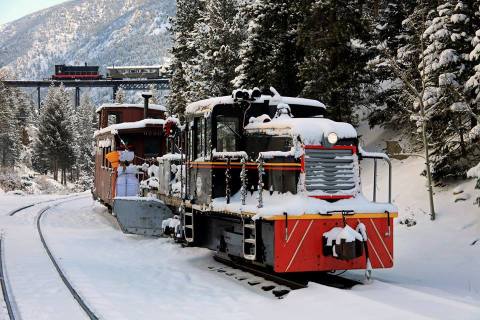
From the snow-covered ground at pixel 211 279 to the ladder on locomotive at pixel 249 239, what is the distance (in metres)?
0.53

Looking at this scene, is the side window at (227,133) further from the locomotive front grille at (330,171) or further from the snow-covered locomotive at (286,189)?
the locomotive front grille at (330,171)

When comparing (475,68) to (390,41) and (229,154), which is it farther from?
(390,41)

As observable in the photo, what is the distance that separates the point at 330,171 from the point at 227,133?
89.1 inches

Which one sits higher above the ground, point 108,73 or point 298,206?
point 108,73

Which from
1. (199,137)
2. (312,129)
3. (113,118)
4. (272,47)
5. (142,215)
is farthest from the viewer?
(113,118)

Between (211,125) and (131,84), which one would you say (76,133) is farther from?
(211,125)

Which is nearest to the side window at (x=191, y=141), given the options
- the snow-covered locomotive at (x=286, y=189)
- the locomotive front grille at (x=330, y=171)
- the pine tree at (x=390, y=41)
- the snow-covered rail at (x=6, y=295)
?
the snow-covered locomotive at (x=286, y=189)

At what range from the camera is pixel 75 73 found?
88.0 metres

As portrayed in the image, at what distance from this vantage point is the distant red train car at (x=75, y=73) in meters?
86.6

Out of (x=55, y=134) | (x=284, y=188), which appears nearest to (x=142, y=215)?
(x=284, y=188)

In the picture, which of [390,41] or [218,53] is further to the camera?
[218,53]

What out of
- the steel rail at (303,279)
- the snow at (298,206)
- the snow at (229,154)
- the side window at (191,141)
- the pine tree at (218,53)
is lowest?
the steel rail at (303,279)

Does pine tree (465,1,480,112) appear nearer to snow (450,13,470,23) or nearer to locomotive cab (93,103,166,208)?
snow (450,13,470,23)

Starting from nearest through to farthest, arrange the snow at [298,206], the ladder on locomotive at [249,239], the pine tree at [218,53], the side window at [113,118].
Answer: the snow at [298,206]
the ladder on locomotive at [249,239]
the side window at [113,118]
the pine tree at [218,53]
